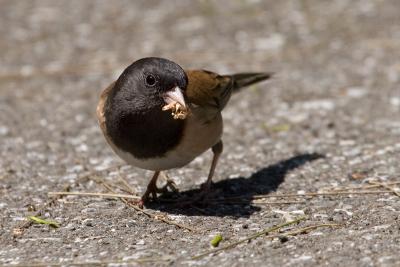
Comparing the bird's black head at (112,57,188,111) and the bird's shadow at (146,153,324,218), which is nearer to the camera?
the bird's black head at (112,57,188,111)

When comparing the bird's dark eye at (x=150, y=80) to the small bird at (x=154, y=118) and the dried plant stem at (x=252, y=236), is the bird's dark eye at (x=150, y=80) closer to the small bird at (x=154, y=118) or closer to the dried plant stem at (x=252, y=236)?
the small bird at (x=154, y=118)

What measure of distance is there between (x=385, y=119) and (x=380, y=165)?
1193mm

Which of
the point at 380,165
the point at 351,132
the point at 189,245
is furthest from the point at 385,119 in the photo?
the point at 189,245

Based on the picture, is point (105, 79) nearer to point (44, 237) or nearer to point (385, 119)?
point (385, 119)

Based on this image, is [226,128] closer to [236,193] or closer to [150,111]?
[236,193]

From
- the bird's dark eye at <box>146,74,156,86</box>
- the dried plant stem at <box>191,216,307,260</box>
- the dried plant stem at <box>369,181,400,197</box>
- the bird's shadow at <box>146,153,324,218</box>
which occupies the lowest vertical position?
the dried plant stem at <box>191,216,307,260</box>

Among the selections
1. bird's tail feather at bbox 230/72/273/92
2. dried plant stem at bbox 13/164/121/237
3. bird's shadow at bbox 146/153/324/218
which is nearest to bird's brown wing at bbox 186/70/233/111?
bird's tail feather at bbox 230/72/273/92

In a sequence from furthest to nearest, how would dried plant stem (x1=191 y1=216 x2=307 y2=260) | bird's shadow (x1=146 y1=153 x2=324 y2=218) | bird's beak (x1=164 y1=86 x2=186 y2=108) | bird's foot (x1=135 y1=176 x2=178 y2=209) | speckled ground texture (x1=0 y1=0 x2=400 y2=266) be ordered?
bird's foot (x1=135 y1=176 x2=178 y2=209), bird's shadow (x1=146 y1=153 x2=324 y2=218), bird's beak (x1=164 y1=86 x2=186 y2=108), speckled ground texture (x1=0 y1=0 x2=400 y2=266), dried plant stem (x1=191 y1=216 x2=307 y2=260)

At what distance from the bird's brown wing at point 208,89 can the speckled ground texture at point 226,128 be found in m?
0.60

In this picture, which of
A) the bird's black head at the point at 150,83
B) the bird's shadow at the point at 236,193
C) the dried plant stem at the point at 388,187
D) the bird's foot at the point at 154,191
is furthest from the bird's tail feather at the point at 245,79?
the bird's black head at the point at 150,83

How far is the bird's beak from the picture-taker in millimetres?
4032

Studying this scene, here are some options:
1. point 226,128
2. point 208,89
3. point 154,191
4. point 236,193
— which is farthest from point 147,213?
point 226,128

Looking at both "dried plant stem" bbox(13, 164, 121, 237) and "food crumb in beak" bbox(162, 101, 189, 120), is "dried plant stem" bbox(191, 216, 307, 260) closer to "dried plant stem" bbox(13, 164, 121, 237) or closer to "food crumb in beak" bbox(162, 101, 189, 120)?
"food crumb in beak" bbox(162, 101, 189, 120)

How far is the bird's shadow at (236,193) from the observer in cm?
446
